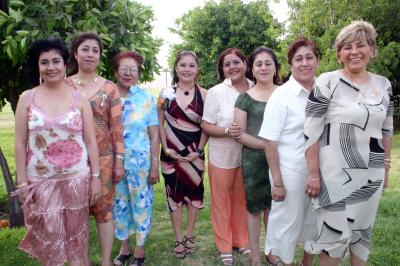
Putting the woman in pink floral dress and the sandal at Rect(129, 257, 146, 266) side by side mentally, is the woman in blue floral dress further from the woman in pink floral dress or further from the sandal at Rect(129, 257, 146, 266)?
the woman in pink floral dress

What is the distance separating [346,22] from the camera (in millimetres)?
12070

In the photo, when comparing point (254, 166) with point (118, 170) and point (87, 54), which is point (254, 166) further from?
point (87, 54)

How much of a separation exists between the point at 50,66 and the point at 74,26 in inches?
36.3

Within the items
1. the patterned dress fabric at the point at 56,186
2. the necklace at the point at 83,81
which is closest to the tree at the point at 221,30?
the necklace at the point at 83,81

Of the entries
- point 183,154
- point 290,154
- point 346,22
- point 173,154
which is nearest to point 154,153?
point 173,154

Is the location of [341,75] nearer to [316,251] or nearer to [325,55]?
[316,251]

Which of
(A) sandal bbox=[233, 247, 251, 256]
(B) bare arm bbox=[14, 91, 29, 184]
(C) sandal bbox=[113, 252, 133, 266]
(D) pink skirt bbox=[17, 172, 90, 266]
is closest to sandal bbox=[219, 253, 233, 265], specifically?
(A) sandal bbox=[233, 247, 251, 256]

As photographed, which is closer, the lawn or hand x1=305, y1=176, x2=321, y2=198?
hand x1=305, y1=176, x2=321, y2=198

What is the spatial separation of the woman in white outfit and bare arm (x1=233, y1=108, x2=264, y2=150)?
0.35m

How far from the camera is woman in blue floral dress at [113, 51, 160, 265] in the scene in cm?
369

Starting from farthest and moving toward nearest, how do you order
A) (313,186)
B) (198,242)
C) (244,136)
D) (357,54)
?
(198,242) → (244,136) → (313,186) → (357,54)

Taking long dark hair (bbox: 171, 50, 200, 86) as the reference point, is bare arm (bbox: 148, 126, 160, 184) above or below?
below

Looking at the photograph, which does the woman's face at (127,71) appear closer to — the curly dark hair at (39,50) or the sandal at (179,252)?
the curly dark hair at (39,50)

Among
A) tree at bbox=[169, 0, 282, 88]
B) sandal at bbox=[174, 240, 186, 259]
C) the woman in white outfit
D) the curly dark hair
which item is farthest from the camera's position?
tree at bbox=[169, 0, 282, 88]
